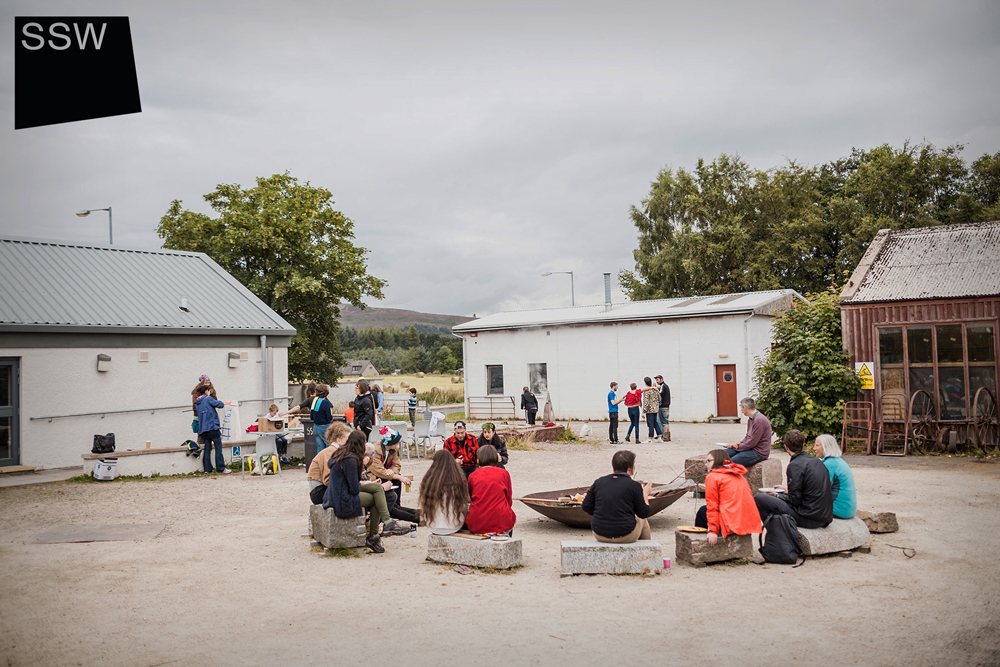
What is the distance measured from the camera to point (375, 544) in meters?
8.48

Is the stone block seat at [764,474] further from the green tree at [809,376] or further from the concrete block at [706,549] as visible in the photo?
the green tree at [809,376]

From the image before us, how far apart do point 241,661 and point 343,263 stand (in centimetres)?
2571

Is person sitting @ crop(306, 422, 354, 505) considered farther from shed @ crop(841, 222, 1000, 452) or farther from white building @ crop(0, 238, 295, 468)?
shed @ crop(841, 222, 1000, 452)

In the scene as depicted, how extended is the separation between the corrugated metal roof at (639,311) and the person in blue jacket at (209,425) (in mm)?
17458

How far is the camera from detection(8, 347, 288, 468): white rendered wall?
14.4 meters

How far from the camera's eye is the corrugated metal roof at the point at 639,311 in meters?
26.3

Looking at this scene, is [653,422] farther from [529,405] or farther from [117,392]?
[117,392]

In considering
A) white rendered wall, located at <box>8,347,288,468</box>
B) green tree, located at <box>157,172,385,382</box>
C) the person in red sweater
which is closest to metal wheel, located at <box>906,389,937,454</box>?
the person in red sweater

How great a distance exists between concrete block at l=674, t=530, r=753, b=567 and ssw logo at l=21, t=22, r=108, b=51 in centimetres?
656

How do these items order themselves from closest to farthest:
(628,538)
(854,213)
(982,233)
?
1. (628,538)
2. (982,233)
3. (854,213)

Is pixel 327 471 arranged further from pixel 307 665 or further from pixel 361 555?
pixel 307 665

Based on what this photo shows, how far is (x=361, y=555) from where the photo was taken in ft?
27.4

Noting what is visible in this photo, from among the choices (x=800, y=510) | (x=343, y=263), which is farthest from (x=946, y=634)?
(x=343, y=263)

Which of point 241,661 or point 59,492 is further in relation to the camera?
point 59,492
